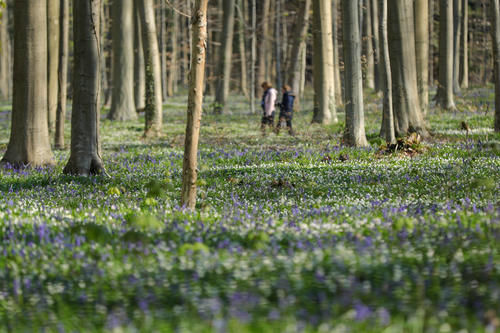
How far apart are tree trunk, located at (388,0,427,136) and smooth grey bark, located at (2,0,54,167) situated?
32.8 ft

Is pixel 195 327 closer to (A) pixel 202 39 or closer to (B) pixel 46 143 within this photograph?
(A) pixel 202 39

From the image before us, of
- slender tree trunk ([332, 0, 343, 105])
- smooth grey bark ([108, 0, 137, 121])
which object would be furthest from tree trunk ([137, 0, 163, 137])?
slender tree trunk ([332, 0, 343, 105])

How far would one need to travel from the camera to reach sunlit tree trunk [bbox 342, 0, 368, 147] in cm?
1628

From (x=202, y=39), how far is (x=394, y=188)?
4.37 meters

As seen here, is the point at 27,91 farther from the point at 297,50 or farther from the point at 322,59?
the point at 297,50

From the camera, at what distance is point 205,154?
16.9 m

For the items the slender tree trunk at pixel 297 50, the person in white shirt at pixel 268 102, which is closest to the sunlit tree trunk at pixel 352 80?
the person in white shirt at pixel 268 102

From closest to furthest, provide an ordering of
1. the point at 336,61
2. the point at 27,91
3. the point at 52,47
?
the point at 27,91, the point at 52,47, the point at 336,61

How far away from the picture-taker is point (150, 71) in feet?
72.5

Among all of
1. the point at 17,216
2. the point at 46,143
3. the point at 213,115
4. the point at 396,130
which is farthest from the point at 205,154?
the point at 213,115

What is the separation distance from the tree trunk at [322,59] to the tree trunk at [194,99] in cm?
1753

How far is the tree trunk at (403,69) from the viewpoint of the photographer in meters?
16.9

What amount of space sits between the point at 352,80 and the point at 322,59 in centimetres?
914

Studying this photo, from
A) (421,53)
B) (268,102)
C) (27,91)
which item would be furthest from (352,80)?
(27,91)
